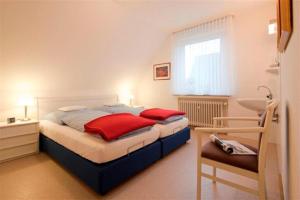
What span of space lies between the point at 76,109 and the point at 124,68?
165 centimetres

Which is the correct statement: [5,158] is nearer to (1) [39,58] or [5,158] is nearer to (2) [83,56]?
(1) [39,58]

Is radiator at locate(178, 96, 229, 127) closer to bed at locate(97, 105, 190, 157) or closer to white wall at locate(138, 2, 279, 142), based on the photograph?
white wall at locate(138, 2, 279, 142)

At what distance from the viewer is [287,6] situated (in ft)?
2.88

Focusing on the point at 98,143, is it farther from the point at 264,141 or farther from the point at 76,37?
the point at 76,37

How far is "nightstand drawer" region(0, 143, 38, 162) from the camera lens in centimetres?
237

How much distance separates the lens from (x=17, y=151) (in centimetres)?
248

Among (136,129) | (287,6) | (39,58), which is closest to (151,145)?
(136,129)

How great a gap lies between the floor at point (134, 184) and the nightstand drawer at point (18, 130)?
41cm

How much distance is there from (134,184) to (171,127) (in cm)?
104

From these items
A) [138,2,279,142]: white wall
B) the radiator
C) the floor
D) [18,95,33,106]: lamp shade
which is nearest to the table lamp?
[18,95,33,106]: lamp shade

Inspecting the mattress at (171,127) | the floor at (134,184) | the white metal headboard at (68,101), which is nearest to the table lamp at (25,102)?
the white metal headboard at (68,101)

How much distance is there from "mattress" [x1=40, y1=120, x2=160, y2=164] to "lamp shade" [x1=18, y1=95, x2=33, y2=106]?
3.21 feet

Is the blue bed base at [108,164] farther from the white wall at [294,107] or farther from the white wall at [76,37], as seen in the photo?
the white wall at [294,107]

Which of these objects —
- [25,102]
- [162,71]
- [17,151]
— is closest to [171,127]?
[162,71]
